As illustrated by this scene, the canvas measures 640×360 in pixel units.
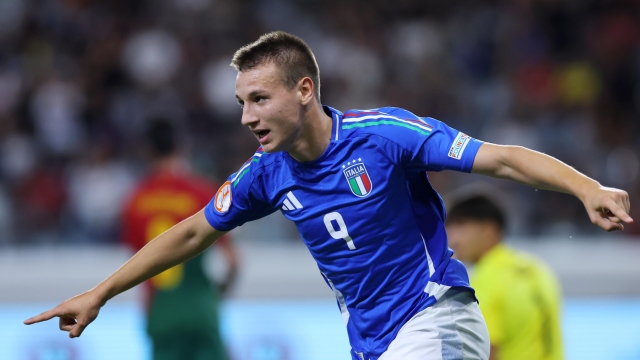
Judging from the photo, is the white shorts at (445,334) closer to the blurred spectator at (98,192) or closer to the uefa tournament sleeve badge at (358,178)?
the uefa tournament sleeve badge at (358,178)

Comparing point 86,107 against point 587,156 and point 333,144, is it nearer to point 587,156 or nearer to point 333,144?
point 587,156

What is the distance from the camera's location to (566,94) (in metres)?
10.5

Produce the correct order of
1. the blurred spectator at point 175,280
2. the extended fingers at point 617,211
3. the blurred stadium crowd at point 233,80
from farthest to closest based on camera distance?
the blurred stadium crowd at point 233,80, the blurred spectator at point 175,280, the extended fingers at point 617,211

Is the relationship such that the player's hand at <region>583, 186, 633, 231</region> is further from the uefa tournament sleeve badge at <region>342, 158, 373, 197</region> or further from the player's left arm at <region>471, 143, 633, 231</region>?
the uefa tournament sleeve badge at <region>342, 158, 373, 197</region>

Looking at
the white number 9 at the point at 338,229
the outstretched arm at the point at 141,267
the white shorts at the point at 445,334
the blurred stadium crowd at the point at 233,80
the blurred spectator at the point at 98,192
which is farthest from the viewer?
the blurred stadium crowd at the point at 233,80

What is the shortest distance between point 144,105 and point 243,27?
180 cm

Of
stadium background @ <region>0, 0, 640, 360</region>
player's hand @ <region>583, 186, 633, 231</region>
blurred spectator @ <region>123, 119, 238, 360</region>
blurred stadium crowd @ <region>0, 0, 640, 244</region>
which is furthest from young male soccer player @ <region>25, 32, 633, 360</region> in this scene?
blurred stadium crowd @ <region>0, 0, 640, 244</region>

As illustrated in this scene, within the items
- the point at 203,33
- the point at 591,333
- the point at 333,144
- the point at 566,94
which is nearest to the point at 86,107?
→ the point at 203,33

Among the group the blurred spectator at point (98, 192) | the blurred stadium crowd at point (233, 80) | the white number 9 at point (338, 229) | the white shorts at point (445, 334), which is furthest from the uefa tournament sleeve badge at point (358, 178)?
the blurred spectator at point (98, 192)

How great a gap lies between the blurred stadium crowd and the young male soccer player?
226 inches

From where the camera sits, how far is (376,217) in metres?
3.15

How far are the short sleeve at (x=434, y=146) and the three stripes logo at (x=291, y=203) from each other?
44 cm

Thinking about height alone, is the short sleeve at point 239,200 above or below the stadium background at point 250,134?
below

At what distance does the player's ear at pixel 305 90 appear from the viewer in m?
3.21
